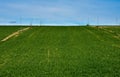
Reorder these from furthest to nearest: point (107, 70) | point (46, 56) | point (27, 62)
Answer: point (46, 56) < point (27, 62) < point (107, 70)

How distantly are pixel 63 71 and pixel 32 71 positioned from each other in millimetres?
1678

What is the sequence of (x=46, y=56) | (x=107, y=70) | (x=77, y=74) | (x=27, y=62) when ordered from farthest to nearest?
(x=46, y=56) → (x=27, y=62) → (x=107, y=70) → (x=77, y=74)

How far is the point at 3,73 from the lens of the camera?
18.1 meters

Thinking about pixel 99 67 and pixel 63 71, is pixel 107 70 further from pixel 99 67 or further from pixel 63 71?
pixel 63 71

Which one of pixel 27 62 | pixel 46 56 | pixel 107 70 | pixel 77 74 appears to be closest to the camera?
pixel 77 74

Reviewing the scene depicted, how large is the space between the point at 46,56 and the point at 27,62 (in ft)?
11.2

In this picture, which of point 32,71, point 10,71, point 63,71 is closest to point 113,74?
point 63,71

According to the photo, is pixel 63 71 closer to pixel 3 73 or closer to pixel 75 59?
pixel 3 73

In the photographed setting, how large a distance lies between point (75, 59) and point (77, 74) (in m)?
5.77

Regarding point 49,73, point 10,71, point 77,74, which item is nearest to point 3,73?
point 10,71

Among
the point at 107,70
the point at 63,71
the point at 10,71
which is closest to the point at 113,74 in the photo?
the point at 107,70

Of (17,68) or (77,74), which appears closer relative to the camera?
(77,74)

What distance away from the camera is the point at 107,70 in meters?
19.0

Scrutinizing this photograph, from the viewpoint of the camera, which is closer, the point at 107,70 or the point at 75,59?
the point at 107,70
